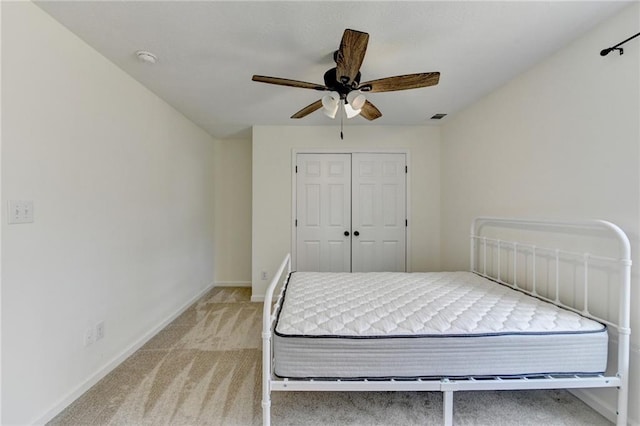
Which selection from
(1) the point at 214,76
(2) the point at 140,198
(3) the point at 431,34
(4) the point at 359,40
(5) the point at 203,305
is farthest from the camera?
(5) the point at 203,305

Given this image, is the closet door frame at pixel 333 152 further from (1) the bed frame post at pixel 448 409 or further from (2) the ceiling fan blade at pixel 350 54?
(1) the bed frame post at pixel 448 409

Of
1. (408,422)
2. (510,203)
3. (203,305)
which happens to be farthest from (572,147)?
(203,305)

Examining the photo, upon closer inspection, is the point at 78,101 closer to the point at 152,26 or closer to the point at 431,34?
the point at 152,26

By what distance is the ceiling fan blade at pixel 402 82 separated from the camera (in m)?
1.66

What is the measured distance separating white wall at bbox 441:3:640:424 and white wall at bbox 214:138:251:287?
3.18 m

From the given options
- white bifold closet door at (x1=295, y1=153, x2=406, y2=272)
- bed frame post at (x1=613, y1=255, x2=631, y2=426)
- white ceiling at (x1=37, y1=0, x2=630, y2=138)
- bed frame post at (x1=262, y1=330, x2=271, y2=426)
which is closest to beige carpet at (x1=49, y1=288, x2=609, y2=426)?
bed frame post at (x1=613, y1=255, x2=631, y2=426)

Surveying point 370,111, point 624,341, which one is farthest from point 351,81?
point 624,341

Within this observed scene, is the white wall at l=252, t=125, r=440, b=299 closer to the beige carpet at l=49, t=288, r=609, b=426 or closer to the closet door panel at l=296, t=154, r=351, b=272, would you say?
the closet door panel at l=296, t=154, r=351, b=272

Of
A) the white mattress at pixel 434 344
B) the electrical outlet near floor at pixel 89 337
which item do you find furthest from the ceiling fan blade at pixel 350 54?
the electrical outlet near floor at pixel 89 337

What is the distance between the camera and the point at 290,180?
358 centimetres

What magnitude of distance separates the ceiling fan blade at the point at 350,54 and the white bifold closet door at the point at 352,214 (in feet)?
6.25

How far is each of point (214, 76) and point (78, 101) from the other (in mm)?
946

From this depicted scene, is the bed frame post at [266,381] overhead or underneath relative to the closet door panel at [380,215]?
underneath

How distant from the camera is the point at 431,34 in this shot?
5.58 feet
